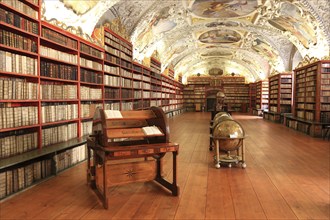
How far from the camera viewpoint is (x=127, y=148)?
3.95 m

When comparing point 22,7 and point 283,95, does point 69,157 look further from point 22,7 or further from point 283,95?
point 283,95

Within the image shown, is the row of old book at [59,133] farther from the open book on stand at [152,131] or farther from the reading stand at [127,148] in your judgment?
the open book on stand at [152,131]

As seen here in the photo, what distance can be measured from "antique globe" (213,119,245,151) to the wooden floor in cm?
56

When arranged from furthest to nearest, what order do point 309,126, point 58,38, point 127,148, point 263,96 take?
point 263,96 → point 309,126 → point 58,38 → point 127,148

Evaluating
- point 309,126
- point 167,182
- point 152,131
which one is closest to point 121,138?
point 152,131

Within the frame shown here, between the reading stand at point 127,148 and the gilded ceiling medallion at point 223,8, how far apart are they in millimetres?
9868

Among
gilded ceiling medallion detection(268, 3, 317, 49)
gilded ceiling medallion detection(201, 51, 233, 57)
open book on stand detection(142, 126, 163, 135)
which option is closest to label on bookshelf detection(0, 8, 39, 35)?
open book on stand detection(142, 126, 163, 135)

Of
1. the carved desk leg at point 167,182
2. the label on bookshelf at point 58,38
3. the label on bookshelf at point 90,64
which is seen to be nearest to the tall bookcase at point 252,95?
the label on bookshelf at point 90,64

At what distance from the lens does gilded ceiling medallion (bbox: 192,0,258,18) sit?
42.0ft

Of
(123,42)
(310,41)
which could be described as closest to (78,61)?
(123,42)

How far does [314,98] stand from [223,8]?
616 centimetres

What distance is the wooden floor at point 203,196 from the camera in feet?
12.1

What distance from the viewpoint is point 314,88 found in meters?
12.0

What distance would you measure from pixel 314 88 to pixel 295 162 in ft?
22.2
